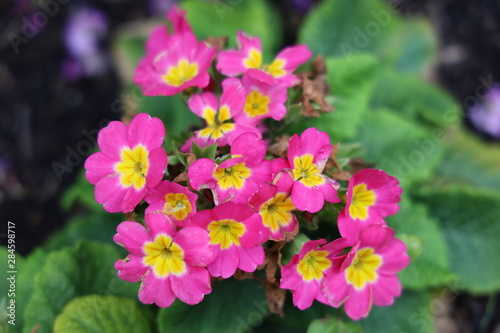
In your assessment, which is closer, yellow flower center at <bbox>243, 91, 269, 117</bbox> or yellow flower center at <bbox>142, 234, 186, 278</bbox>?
yellow flower center at <bbox>142, 234, 186, 278</bbox>

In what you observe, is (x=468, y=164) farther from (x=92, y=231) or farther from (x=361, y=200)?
(x=92, y=231)

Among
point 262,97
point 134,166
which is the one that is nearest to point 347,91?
point 262,97

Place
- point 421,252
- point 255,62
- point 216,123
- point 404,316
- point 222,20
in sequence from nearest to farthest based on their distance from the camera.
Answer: point 216,123
point 255,62
point 421,252
point 404,316
point 222,20

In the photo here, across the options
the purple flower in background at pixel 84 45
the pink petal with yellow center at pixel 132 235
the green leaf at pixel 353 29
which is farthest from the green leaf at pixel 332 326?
the purple flower in background at pixel 84 45

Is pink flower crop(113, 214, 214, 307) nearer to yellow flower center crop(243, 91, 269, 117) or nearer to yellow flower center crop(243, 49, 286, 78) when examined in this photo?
yellow flower center crop(243, 91, 269, 117)

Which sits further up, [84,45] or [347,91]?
[347,91]

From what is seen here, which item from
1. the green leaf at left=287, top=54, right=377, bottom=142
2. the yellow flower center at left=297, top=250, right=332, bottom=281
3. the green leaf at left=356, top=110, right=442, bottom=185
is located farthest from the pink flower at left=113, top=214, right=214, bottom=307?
the green leaf at left=356, top=110, right=442, bottom=185
